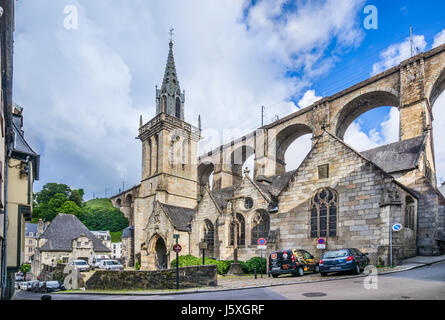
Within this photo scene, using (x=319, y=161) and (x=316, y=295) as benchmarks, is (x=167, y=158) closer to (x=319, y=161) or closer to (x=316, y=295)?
(x=319, y=161)

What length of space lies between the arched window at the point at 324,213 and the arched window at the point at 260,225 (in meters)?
4.56

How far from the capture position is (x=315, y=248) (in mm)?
16828

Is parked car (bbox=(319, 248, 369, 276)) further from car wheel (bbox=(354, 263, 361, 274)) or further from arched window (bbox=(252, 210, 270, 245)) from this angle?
arched window (bbox=(252, 210, 270, 245))

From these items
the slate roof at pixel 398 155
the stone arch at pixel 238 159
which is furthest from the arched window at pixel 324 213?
the stone arch at pixel 238 159

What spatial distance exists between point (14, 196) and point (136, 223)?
3017 centimetres

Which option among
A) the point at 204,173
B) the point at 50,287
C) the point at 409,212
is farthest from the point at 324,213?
the point at 204,173

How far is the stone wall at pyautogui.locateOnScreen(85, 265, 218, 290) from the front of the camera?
13.3 m

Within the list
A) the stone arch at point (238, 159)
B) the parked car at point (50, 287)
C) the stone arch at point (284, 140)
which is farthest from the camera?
the stone arch at point (238, 159)

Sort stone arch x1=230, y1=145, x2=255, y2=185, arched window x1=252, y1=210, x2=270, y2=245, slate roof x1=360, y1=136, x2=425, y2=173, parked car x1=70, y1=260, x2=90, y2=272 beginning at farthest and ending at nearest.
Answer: stone arch x1=230, y1=145, x2=255, y2=185 < parked car x1=70, y1=260, x2=90, y2=272 < arched window x1=252, y1=210, x2=270, y2=245 < slate roof x1=360, y1=136, x2=425, y2=173

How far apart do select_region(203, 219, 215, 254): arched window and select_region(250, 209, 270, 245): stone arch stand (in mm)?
4783

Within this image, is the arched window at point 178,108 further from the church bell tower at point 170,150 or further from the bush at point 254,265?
the bush at point 254,265

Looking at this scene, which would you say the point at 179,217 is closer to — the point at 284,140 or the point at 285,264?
the point at 285,264

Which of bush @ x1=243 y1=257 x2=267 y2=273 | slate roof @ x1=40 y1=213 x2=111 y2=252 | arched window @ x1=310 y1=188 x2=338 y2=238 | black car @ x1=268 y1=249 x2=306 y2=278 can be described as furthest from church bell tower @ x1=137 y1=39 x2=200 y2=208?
black car @ x1=268 y1=249 x2=306 y2=278

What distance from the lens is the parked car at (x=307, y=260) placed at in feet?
48.4
